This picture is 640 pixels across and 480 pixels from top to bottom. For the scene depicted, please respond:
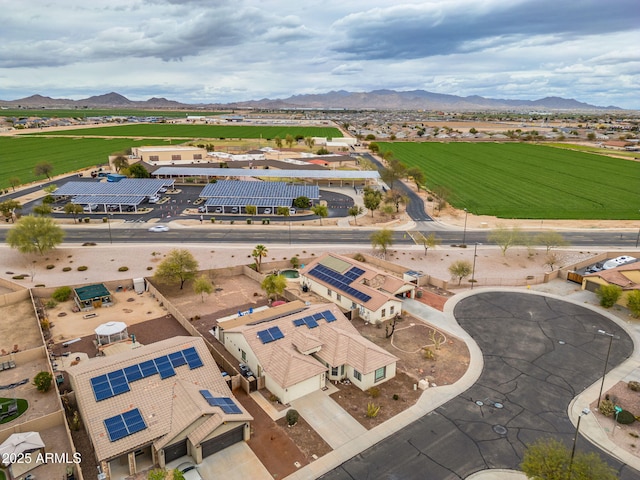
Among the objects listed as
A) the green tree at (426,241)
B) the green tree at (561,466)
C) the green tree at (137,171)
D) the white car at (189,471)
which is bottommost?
the white car at (189,471)

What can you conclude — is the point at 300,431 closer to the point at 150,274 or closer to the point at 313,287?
the point at 313,287

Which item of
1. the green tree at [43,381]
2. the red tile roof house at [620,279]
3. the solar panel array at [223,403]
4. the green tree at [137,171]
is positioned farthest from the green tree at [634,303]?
the green tree at [137,171]

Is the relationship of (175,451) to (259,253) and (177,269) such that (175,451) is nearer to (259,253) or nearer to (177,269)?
(177,269)

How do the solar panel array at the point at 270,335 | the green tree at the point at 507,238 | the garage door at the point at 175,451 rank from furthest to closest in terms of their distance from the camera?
the green tree at the point at 507,238, the solar panel array at the point at 270,335, the garage door at the point at 175,451

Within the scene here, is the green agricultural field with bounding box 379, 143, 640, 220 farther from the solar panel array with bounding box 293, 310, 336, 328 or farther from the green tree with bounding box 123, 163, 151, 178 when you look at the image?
the green tree with bounding box 123, 163, 151, 178

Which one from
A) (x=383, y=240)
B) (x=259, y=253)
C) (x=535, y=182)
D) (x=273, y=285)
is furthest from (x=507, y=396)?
(x=535, y=182)

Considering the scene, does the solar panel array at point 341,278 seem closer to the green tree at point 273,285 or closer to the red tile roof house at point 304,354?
the green tree at point 273,285

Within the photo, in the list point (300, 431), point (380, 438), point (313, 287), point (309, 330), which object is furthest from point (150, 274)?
point (380, 438)

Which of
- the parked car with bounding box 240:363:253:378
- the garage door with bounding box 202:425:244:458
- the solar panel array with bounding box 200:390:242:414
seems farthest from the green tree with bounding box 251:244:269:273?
the garage door with bounding box 202:425:244:458
